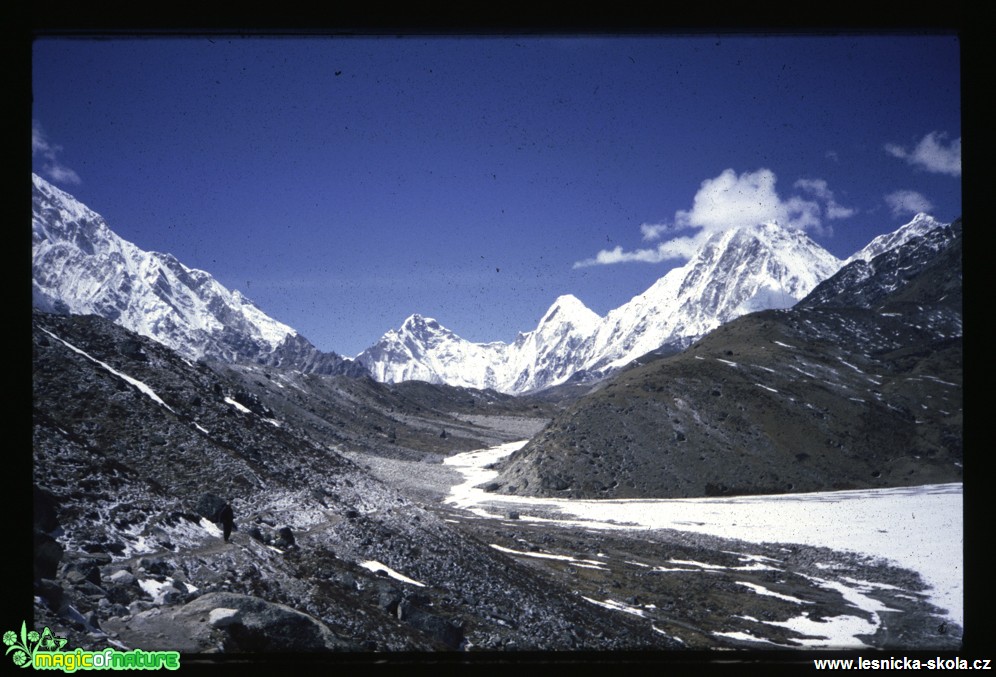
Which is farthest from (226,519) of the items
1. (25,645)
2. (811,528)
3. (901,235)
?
(901,235)

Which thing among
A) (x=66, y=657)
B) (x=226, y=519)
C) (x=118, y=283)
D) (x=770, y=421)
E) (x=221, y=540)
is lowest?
(x=221, y=540)

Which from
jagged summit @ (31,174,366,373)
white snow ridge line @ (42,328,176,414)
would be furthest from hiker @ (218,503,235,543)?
white snow ridge line @ (42,328,176,414)

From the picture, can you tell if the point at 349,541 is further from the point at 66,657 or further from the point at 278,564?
the point at 66,657

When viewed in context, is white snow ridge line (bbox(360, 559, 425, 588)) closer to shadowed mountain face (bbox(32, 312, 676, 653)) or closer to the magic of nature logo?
shadowed mountain face (bbox(32, 312, 676, 653))

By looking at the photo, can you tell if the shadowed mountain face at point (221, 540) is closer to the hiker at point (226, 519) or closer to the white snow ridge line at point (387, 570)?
the white snow ridge line at point (387, 570)

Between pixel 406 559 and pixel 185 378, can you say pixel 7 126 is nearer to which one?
pixel 406 559

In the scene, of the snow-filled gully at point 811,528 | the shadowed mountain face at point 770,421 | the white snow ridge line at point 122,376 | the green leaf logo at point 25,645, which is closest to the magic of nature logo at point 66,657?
the green leaf logo at point 25,645

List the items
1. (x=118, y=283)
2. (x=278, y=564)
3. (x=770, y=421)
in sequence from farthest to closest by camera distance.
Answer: (x=770, y=421), (x=118, y=283), (x=278, y=564)
